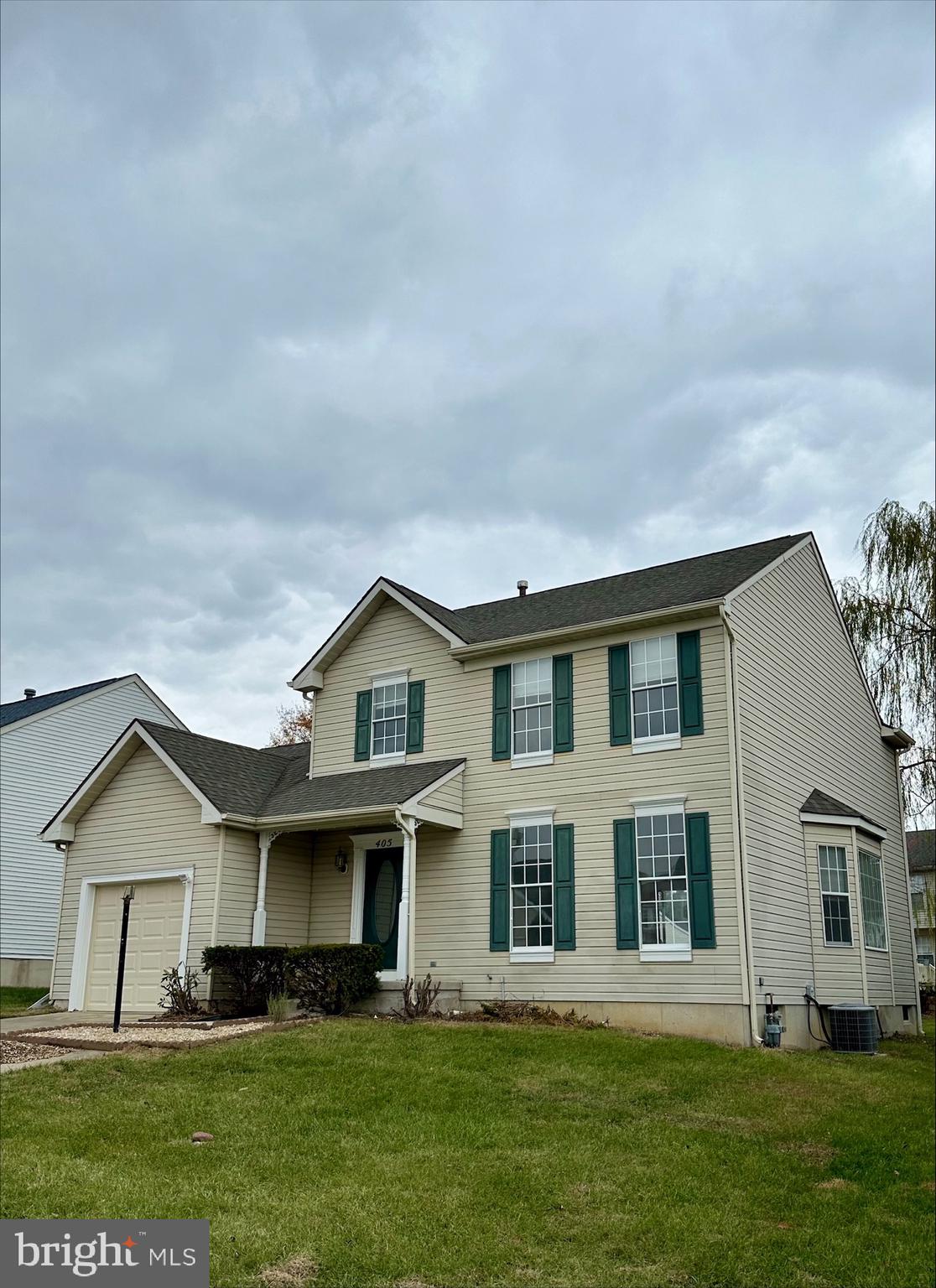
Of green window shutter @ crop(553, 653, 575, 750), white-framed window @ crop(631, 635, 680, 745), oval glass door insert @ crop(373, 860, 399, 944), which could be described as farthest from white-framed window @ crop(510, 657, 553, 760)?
oval glass door insert @ crop(373, 860, 399, 944)

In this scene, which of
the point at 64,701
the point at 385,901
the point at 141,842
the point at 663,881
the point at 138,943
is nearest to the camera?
the point at 663,881

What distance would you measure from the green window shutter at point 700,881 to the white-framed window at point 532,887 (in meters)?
2.30

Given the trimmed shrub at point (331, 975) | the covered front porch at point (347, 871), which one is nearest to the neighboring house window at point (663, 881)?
the covered front porch at point (347, 871)

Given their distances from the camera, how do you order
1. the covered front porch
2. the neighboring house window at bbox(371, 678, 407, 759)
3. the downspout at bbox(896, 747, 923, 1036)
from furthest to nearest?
the downspout at bbox(896, 747, 923, 1036) < the neighboring house window at bbox(371, 678, 407, 759) < the covered front porch

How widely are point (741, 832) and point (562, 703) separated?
357 centimetres

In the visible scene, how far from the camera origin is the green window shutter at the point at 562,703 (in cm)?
1711

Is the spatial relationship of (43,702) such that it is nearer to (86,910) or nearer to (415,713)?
(86,910)

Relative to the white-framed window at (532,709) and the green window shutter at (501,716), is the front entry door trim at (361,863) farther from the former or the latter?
the white-framed window at (532,709)

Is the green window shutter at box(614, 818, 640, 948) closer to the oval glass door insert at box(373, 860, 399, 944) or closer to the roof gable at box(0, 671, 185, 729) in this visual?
the oval glass door insert at box(373, 860, 399, 944)

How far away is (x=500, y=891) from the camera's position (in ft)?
56.0

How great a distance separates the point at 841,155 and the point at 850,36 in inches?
123

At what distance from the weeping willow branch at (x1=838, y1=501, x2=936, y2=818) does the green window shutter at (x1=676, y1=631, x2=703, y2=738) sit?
343 inches

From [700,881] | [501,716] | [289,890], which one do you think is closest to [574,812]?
[501,716]

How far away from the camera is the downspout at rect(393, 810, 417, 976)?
53.7ft
